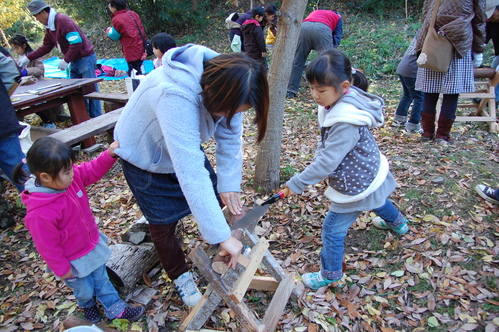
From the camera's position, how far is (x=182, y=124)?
162 centimetres

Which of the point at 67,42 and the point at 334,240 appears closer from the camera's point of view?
the point at 334,240

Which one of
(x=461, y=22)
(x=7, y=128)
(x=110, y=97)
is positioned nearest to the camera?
(x=7, y=128)

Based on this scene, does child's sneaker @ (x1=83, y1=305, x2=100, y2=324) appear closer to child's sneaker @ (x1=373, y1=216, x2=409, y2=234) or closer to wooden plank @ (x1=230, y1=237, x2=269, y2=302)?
wooden plank @ (x1=230, y1=237, x2=269, y2=302)

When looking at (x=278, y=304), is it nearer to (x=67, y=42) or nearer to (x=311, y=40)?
(x=311, y=40)

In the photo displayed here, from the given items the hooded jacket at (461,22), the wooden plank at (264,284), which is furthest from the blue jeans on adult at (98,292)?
the hooded jacket at (461,22)

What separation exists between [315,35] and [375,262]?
4.98 meters

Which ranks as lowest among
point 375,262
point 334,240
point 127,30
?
point 375,262

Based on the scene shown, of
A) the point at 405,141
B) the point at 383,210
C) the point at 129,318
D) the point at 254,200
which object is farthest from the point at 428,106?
the point at 129,318

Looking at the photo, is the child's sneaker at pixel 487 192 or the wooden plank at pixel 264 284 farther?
the child's sneaker at pixel 487 192

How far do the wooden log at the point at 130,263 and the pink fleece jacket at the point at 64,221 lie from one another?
0.48m

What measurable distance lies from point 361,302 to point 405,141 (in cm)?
298

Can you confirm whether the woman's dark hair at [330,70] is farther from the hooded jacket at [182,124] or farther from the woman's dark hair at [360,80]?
the hooded jacket at [182,124]

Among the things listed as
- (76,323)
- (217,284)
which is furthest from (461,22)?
(76,323)

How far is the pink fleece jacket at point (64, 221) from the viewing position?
6.46 feet
